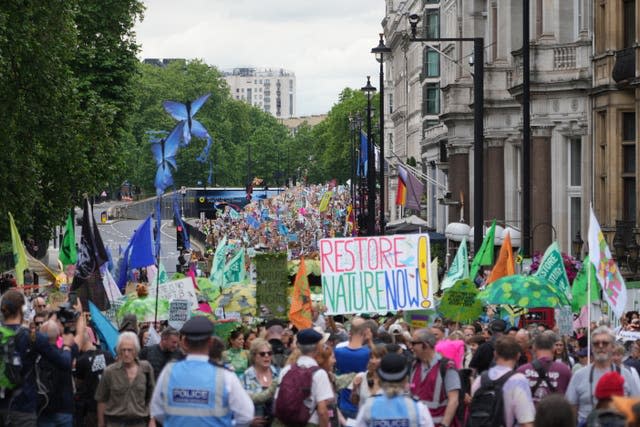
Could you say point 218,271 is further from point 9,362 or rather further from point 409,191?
point 409,191

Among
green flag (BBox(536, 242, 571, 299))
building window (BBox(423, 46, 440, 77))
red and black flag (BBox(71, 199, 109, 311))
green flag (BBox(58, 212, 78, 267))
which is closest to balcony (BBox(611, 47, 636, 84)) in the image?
green flag (BBox(58, 212, 78, 267))

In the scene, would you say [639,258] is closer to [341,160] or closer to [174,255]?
[174,255]

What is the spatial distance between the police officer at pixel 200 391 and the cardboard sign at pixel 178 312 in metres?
9.08

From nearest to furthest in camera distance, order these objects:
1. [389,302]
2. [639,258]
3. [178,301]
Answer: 1. [389,302]
2. [178,301]
3. [639,258]

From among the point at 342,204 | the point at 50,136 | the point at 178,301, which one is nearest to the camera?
the point at 178,301

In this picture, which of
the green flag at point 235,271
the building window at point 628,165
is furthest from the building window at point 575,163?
the green flag at point 235,271

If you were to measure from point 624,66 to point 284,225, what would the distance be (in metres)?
46.5

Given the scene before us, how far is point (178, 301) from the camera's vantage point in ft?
65.3

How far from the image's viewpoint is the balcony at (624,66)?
34.2 m

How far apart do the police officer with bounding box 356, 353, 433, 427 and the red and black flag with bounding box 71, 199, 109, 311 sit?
12.2 m

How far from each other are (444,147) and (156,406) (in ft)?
173

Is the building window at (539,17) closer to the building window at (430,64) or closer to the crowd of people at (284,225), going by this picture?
the crowd of people at (284,225)

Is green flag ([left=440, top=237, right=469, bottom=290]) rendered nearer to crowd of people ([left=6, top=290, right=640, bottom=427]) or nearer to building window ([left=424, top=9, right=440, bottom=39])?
crowd of people ([left=6, top=290, right=640, bottom=427])

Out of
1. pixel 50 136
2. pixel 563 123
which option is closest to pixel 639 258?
pixel 563 123
